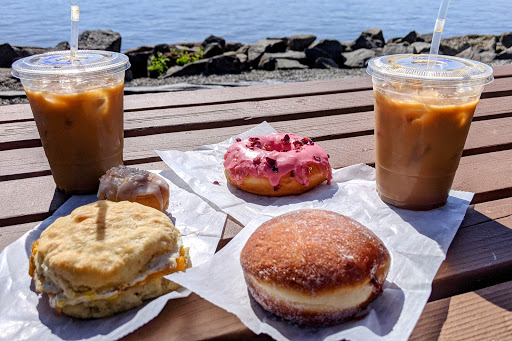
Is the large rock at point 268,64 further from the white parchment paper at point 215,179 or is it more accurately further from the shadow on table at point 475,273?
the shadow on table at point 475,273

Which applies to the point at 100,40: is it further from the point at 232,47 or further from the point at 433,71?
the point at 433,71

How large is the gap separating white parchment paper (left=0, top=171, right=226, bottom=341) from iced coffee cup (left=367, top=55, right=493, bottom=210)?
64 cm

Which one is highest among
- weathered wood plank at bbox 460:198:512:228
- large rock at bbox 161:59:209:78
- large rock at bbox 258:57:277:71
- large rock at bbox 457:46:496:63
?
weathered wood plank at bbox 460:198:512:228

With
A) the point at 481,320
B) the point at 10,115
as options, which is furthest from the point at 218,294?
the point at 10,115

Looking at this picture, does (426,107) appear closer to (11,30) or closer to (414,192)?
(414,192)

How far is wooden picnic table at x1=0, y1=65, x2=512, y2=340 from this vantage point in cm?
109

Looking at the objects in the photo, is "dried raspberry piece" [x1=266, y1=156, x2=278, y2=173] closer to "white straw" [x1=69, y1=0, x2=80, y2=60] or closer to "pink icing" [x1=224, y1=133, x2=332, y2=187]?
"pink icing" [x1=224, y1=133, x2=332, y2=187]

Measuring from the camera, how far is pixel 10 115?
7.90 feet

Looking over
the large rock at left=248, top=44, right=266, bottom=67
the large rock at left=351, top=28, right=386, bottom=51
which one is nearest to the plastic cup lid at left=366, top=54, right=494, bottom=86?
the large rock at left=248, top=44, right=266, bottom=67

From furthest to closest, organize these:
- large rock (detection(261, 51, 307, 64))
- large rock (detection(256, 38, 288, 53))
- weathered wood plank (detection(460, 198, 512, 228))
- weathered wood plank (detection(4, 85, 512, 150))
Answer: large rock (detection(256, 38, 288, 53))
large rock (detection(261, 51, 307, 64))
weathered wood plank (detection(4, 85, 512, 150))
weathered wood plank (detection(460, 198, 512, 228))

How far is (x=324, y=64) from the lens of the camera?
8.09 meters

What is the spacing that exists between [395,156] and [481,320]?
66 centimetres

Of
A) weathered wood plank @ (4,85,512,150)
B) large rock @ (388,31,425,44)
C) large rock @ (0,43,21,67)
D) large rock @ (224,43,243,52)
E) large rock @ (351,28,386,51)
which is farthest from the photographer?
large rock @ (388,31,425,44)

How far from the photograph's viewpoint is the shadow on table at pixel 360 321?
1.07m
